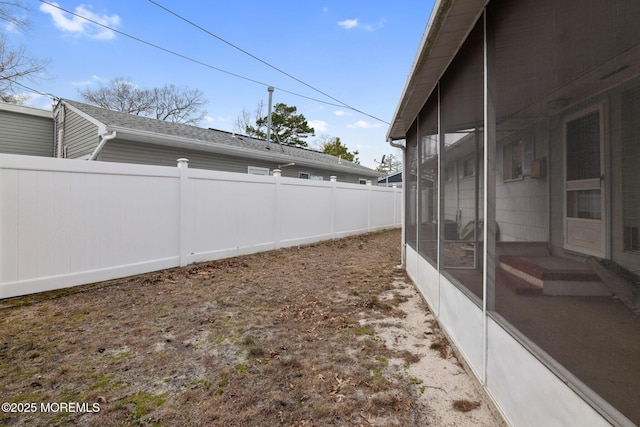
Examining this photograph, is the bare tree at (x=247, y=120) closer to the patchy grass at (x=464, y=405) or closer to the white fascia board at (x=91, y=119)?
the white fascia board at (x=91, y=119)

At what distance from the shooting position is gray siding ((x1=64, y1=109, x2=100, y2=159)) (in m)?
Result: 8.20

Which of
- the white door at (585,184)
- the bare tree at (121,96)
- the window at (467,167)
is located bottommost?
the white door at (585,184)

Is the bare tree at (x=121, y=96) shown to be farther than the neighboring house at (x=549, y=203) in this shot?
Yes

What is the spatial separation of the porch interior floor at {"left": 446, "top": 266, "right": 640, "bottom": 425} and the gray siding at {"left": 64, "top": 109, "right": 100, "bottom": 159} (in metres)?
9.52

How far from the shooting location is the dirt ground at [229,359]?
1858 mm

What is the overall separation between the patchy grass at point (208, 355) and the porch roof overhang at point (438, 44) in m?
2.53

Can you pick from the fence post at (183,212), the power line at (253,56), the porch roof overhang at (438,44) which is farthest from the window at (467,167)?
the power line at (253,56)

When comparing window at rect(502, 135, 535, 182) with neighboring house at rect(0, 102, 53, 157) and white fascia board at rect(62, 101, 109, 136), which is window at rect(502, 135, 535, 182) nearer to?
white fascia board at rect(62, 101, 109, 136)

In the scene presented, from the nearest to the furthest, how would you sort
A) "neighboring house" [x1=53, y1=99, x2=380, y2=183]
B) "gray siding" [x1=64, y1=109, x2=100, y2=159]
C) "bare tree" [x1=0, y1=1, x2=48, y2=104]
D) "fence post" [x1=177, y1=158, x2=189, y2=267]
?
"fence post" [x1=177, y1=158, x2=189, y2=267] < "neighboring house" [x1=53, y1=99, x2=380, y2=183] < "gray siding" [x1=64, y1=109, x2=100, y2=159] < "bare tree" [x1=0, y1=1, x2=48, y2=104]

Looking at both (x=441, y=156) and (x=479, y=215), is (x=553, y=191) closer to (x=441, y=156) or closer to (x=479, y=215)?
(x=479, y=215)

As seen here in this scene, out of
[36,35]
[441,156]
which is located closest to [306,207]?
[441,156]

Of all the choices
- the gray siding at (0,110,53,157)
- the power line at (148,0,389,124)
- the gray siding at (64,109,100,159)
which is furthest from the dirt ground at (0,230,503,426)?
the gray siding at (0,110,53,157)

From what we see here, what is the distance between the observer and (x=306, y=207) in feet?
27.8

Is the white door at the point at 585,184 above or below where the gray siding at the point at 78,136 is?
below
